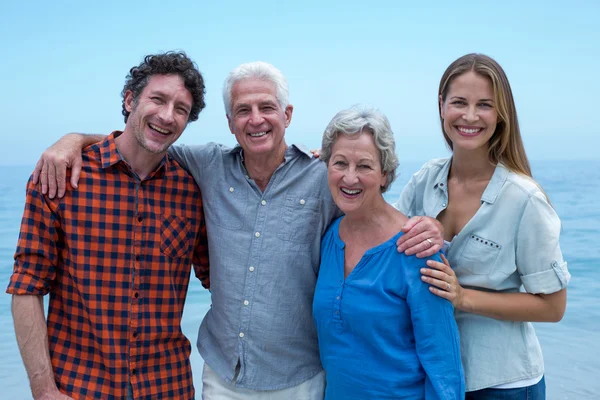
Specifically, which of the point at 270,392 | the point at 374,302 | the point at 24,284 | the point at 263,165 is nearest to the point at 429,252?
the point at 374,302

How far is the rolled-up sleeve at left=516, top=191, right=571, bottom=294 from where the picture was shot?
2361 millimetres

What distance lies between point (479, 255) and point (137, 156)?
62.1 inches

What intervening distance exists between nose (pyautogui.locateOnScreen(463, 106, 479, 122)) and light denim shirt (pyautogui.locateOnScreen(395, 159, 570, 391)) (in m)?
0.25

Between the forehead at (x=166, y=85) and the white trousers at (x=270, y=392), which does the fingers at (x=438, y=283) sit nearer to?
the white trousers at (x=270, y=392)

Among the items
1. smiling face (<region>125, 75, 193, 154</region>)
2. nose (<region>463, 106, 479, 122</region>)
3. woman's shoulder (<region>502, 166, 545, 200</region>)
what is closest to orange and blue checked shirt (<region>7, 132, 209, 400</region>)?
smiling face (<region>125, 75, 193, 154</region>)

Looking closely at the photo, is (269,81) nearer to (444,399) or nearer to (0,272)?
(444,399)

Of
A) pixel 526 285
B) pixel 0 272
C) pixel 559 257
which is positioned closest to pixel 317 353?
pixel 526 285

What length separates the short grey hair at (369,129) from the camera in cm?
234

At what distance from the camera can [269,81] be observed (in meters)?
2.69

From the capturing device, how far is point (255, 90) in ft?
8.77

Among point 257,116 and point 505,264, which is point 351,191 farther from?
point 505,264

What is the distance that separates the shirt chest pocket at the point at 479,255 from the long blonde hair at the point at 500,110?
34 centimetres

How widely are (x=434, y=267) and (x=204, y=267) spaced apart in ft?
→ 4.37

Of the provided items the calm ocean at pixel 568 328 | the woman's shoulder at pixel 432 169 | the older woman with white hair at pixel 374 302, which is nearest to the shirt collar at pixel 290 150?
the older woman with white hair at pixel 374 302
